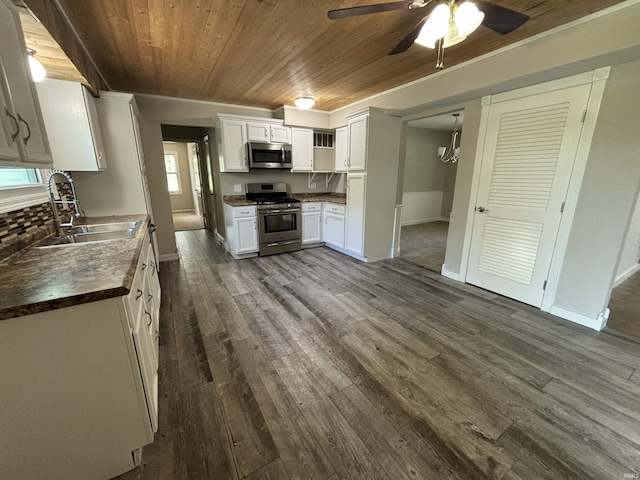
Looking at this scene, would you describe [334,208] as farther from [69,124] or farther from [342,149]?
[69,124]

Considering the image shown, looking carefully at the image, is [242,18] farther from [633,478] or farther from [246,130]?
[633,478]

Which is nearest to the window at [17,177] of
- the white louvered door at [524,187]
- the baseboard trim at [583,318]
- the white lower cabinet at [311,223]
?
the white lower cabinet at [311,223]

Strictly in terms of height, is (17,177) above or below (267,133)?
below

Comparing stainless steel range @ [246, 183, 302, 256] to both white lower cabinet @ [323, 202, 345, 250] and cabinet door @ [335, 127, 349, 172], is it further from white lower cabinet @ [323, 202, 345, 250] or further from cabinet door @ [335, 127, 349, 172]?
cabinet door @ [335, 127, 349, 172]

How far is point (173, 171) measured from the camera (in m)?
8.71

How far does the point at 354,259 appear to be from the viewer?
4.28 m

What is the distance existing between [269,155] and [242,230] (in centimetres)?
138

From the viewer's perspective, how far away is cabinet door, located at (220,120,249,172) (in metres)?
4.05

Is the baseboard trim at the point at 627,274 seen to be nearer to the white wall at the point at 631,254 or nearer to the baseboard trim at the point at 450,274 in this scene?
the white wall at the point at 631,254

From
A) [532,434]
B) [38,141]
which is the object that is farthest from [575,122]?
[38,141]

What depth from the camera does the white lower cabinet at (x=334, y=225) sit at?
449 cm

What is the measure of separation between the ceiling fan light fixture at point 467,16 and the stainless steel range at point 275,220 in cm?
326

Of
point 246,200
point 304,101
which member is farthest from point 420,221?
point 246,200

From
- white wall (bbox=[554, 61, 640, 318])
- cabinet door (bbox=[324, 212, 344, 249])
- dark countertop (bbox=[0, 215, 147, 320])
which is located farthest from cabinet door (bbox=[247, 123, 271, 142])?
white wall (bbox=[554, 61, 640, 318])
